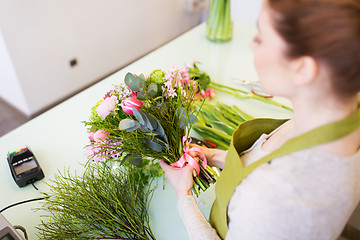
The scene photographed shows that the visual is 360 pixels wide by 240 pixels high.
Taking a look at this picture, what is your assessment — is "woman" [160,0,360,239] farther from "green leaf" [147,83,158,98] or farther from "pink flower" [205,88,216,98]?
"pink flower" [205,88,216,98]

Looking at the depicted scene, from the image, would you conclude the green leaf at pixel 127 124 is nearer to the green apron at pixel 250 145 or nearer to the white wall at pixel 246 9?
the green apron at pixel 250 145

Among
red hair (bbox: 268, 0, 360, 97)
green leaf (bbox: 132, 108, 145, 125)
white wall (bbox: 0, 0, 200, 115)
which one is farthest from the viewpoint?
white wall (bbox: 0, 0, 200, 115)

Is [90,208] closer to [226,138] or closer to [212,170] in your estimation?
[212,170]

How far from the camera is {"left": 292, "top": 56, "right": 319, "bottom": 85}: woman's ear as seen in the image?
1.49 feet

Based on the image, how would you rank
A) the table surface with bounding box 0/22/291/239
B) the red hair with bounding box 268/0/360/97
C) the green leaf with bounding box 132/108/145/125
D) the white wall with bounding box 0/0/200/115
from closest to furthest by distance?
the red hair with bounding box 268/0/360/97 → the green leaf with bounding box 132/108/145/125 → the table surface with bounding box 0/22/291/239 → the white wall with bounding box 0/0/200/115

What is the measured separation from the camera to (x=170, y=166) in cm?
85

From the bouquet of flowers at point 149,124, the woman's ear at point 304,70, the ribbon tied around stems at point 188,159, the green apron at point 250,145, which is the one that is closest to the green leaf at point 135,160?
the bouquet of flowers at point 149,124

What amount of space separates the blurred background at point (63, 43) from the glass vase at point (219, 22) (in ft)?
3.21

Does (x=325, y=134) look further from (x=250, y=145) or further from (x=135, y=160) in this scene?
(x=135, y=160)

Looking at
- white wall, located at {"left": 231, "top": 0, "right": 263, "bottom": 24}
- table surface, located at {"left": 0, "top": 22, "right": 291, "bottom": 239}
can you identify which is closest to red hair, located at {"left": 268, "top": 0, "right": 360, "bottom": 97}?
table surface, located at {"left": 0, "top": 22, "right": 291, "bottom": 239}

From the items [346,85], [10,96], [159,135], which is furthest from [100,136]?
[10,96]

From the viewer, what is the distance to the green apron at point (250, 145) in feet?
1.65

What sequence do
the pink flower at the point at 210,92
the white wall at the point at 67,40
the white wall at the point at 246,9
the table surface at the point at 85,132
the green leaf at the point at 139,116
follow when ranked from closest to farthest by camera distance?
the green leaf at the point at 139,116 → the table surface at the point at 85,132 → the pink flower at the point at 210,92 → the white wall at the point at 67,40 → the white wall at the point at 246,9

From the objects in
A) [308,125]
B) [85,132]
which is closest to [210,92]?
[85,132]
